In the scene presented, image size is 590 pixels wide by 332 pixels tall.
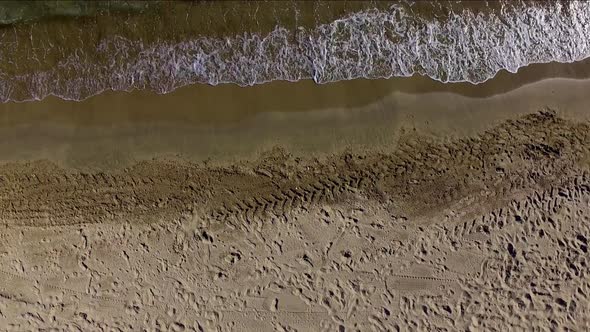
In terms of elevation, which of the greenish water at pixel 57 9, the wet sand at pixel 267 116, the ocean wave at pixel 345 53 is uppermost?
the greenish water at pixel 57 9

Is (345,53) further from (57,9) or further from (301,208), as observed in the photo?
(57,9)

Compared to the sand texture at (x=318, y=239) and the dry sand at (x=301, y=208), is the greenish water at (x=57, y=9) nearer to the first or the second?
the dry sand at (x=301, y=208)

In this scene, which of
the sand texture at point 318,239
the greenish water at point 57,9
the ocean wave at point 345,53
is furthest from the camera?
the greenish water at point 57,9

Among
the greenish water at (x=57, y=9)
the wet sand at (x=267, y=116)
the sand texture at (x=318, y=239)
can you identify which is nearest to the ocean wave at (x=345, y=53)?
the wet sand at (x=267, y=116)

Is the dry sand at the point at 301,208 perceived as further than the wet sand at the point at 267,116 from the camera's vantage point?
No

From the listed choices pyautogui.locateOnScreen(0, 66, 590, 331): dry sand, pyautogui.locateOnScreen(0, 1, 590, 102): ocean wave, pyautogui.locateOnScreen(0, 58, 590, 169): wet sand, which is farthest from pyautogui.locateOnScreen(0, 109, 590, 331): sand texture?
pyautogui.locateOnScreen(0, 1, 590, 102): ocean wave

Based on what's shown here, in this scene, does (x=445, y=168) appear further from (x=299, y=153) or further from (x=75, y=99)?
(x=75, y=99)

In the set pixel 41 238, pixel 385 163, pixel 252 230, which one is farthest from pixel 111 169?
pixel 385 163
